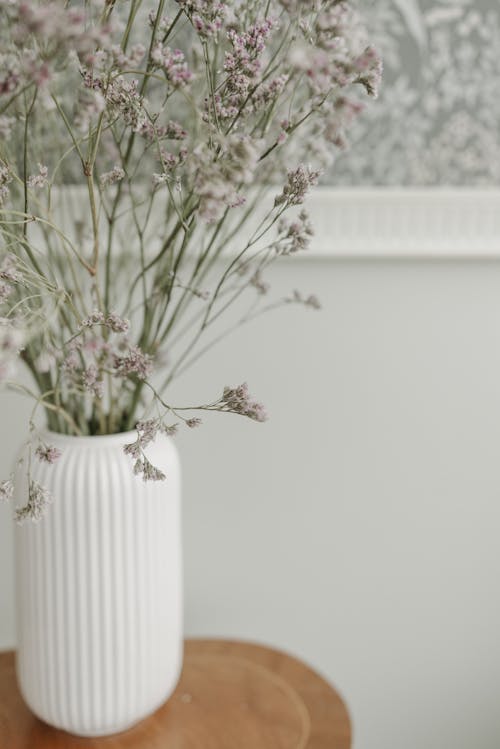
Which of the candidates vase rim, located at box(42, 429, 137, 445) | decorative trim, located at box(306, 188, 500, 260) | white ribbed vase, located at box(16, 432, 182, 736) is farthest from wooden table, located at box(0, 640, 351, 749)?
decorative trim, located at box(306, 188, 500, 260)

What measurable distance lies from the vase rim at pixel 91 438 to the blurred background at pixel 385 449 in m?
0.33

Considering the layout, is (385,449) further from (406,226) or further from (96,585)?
(96,585)

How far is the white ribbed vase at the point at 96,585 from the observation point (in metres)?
0.89

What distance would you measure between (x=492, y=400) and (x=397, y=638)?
44 centimetres

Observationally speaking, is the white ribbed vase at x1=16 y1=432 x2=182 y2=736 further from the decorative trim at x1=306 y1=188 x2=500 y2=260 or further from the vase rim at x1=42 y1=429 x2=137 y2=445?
the decorative trim at x1=306 y1=188 x2=500 y2=260

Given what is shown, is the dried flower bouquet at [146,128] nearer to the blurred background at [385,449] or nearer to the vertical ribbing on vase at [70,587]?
the vertical ribbing on vase at [70,587]

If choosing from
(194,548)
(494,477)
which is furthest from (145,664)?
(494,477)

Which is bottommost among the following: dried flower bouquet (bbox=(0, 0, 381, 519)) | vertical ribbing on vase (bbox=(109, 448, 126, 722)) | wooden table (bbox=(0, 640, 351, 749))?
wooden table (bbox=(0, 640, 351, 749))

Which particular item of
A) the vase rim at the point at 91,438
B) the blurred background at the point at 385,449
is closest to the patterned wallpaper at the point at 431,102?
the blurred background at the point at 385,449

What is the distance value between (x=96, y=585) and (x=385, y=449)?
21.9 inches

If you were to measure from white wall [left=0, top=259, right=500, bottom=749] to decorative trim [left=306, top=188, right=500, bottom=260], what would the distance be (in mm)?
35

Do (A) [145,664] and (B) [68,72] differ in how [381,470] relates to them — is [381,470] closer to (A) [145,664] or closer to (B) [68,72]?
(A) [145,664]

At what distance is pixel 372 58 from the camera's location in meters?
0.61

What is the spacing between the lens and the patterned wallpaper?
1.14 meters
